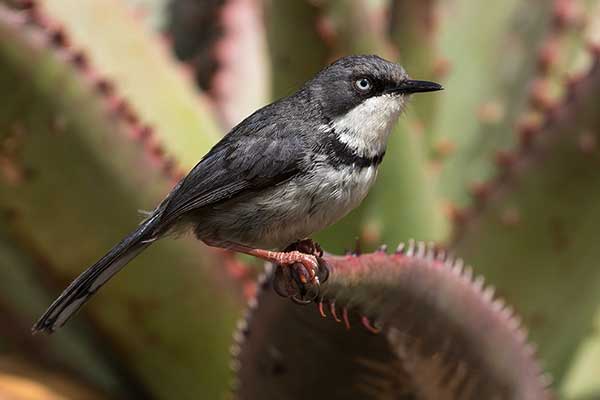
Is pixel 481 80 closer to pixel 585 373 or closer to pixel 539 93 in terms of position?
pixel 539 93

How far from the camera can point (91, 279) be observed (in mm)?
2502

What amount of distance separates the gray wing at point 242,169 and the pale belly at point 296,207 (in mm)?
32

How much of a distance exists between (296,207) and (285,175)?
0.09m

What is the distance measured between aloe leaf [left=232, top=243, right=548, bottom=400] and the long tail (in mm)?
302

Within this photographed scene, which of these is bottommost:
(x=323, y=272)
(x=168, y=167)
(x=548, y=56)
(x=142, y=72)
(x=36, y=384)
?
(x=36, y=384)

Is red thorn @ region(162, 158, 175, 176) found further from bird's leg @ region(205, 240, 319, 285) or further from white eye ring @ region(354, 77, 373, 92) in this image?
white eye ring @ region(354, 77, 373, 92)

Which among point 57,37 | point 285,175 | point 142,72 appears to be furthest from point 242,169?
point 142,72

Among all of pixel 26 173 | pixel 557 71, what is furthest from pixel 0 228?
pixel 557 71

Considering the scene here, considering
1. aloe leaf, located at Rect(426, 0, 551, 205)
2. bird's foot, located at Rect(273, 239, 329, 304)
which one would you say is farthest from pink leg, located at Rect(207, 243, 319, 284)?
aloe leaf, located at Rect(426, 0, 551, 205)

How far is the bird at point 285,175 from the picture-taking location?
243cm

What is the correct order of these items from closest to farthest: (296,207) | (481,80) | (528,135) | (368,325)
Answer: (368,325) < (296,207) < (528,135) < (481,80)

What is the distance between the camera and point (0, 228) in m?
3.28

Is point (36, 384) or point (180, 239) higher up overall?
point (180, 239)

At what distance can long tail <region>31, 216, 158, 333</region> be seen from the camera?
8.02 ft
